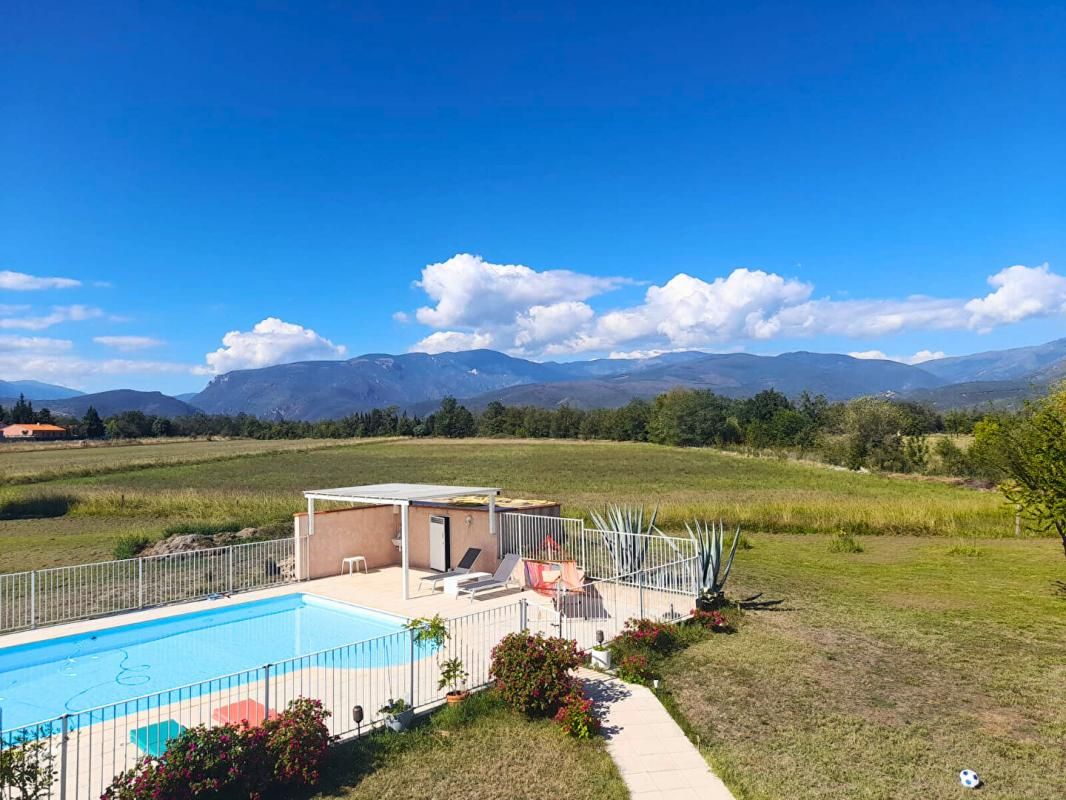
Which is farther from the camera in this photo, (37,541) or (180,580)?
(37,541)

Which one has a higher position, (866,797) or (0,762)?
(0,762)

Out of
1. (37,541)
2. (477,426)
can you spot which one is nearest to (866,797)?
(37,541)

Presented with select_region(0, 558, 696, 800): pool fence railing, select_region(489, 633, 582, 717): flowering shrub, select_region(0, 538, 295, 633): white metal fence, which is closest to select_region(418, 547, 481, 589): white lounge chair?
select_region(0, 558, 696, 800): pool fence railing

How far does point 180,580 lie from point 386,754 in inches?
410

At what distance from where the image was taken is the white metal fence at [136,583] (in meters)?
11.8

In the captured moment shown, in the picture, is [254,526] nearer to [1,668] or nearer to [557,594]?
[1,668]

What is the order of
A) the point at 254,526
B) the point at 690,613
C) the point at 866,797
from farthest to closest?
the point at 254,526 < the point at 690,613 < the point at 866,797

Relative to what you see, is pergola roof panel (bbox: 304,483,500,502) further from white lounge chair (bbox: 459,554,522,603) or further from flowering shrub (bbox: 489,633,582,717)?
flowering shrub (bbox: 489,633,582,717)

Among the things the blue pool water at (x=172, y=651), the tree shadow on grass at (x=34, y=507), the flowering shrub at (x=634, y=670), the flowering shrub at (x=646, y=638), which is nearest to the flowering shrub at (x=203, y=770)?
the blue pool water at (x=172, y=651)

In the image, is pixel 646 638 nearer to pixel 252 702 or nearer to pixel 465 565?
pixel 252 702

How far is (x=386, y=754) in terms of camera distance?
21.1 feet

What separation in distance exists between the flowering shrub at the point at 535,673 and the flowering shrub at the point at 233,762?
2.14 meters

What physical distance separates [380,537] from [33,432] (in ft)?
368

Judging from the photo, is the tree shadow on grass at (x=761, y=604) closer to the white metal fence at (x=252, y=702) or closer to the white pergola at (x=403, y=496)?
the white metal fence at (x=252, y=702)
